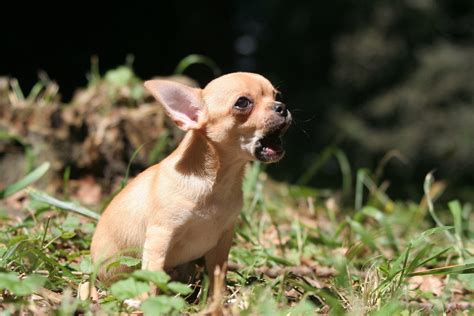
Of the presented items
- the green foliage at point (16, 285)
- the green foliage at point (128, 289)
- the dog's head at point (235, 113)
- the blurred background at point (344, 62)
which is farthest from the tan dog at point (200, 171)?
the blurred background at point (344, 62)

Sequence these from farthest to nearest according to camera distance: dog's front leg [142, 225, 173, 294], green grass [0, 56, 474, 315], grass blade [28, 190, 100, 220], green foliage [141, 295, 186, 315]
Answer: grass blade [28, 190, 100, 220] < dog's front leg [142, 225, 173, 294] < green grass [0, 56, 474, 315] < green foliage [141, 295, 186, 315]

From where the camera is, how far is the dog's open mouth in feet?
7.75

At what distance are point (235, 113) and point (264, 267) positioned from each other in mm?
959

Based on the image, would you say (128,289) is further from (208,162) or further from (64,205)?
(64,205)

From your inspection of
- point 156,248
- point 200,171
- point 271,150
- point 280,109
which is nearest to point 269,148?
point 271,150

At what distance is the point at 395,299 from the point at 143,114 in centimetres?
247

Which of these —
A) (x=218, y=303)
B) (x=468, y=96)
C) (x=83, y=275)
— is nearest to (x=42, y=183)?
(x=83, y=275)

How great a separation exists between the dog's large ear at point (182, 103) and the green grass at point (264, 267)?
21.6 inches

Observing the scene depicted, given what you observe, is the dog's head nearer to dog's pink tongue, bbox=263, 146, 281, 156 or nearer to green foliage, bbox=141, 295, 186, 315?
dog's pink tongue, bbox=263, 146, 281, 156

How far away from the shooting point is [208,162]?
243 centimetres

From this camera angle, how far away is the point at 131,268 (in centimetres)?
249

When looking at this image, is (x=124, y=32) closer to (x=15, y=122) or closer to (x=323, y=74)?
(x=323, y=74)

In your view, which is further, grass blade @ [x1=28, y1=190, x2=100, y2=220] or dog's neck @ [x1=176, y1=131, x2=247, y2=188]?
grass blade @ [x1=28, y1=190, x2=100, y2=220]

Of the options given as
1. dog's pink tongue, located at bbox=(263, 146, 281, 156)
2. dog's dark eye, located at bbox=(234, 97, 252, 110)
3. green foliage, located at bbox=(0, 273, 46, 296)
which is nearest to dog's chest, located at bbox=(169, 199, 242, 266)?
dog's pink tongue, located at bbox=(263, 146, 281, 156)
